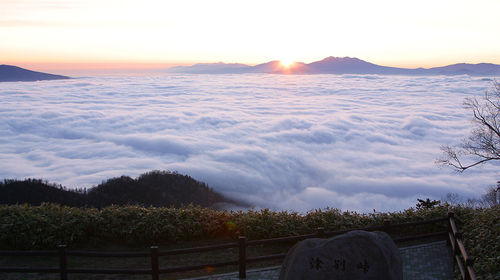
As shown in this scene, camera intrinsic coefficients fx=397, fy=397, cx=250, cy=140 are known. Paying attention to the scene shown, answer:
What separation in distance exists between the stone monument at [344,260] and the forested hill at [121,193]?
2519cm

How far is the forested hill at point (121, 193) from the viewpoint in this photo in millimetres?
33625

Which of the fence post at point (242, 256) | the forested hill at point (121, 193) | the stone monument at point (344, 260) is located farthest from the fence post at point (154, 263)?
the forested hill at point (121, 193)

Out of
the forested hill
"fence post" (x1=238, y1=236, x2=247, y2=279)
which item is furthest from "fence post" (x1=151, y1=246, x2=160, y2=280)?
the forested hill

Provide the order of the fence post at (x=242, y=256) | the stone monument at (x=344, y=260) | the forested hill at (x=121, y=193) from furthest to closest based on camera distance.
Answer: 1. the forested hill at (x=121, y=193)
2. the fence post at (x=242, y=256)
3. the stone monument at (x=344, y=260)

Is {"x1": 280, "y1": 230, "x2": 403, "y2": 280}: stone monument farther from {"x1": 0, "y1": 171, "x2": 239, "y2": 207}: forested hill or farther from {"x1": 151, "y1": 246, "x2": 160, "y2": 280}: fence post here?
{"x1": 0, "y1": 171, "x2": 239, "y2": 207}: forested hill

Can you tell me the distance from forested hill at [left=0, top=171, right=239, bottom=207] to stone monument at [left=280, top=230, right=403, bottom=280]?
25189 millimetres

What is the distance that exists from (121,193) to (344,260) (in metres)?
35.7

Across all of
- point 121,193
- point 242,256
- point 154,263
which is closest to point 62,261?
point 154,263

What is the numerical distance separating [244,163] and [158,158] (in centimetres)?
1669

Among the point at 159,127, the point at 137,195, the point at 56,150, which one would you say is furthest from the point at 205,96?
the point at 137,195

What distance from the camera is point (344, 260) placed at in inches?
255

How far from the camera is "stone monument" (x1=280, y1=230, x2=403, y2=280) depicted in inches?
252

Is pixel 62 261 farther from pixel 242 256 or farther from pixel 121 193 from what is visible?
pixel 121 193

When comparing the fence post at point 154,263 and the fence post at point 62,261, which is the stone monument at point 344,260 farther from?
the fence post at point 62,261
